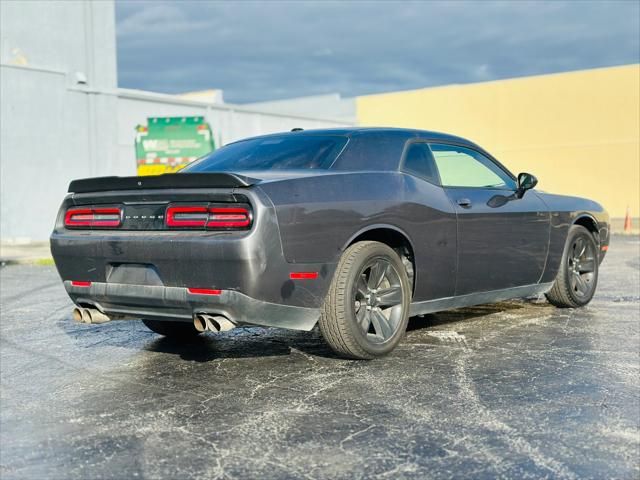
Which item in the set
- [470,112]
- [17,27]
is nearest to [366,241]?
[17,27]

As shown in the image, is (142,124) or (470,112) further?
(470,112)

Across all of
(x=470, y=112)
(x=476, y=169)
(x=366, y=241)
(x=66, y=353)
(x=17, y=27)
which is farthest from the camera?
(x=470, y=112)

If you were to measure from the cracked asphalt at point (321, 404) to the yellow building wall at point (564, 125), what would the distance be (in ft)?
78.1

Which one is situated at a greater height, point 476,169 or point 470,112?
point 470,112

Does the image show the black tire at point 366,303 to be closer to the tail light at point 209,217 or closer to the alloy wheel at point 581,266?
the tail light at point 209,217

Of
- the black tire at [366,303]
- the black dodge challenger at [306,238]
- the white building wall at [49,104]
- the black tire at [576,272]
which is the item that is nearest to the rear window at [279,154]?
the black dodge challenger at [306,238]

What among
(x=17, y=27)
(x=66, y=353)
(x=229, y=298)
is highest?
(x=17, y=27)

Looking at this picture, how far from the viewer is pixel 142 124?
21.5 m

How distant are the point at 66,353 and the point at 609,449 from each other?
3749 millimetres

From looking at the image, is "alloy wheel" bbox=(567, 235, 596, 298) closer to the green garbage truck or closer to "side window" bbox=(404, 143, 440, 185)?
"side window" bbox=(404, 143, 440, 185)

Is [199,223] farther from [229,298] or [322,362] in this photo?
[322,362]

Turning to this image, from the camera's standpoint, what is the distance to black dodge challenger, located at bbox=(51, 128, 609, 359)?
4.30 meters

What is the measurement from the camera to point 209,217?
4352mm

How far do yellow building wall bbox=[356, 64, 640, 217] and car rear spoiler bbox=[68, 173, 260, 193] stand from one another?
85.9 ft
